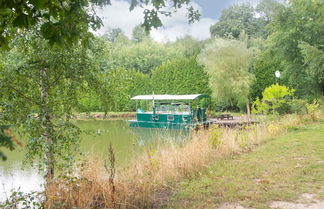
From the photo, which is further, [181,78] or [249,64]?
[181,78]

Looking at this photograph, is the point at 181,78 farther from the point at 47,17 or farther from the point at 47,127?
the point at 47,17

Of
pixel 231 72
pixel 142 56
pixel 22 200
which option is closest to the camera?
pixel 22 200

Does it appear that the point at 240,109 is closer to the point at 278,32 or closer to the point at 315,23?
the point at 278,32

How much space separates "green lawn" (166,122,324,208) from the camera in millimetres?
3460

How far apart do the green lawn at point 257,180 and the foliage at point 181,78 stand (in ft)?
53.1

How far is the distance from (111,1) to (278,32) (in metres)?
14.7

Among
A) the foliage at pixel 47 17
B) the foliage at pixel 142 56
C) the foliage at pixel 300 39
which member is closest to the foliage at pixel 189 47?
the foliage at pixel 142 56

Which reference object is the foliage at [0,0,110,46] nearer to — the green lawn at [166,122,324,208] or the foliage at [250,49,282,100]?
the green lawn at [166,122,324,208]

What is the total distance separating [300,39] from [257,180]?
1260 centimetres

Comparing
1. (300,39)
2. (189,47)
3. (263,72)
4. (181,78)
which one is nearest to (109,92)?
(300,39)

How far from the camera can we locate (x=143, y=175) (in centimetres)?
419

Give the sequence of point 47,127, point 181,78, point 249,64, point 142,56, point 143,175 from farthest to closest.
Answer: point 142,56 < point 181,78 < point 249,64 < point 143,175 < point 47,127

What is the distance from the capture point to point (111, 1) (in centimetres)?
276

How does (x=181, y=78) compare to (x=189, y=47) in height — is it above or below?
below
